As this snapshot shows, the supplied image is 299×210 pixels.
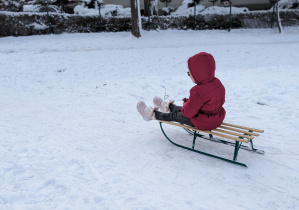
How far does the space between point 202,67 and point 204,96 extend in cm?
39

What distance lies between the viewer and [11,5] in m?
17.3

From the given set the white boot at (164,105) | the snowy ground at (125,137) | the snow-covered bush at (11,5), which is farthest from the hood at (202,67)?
the snow-covered bush at (11,5)

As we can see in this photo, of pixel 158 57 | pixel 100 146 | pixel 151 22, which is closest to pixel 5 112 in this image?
pixel 100 146

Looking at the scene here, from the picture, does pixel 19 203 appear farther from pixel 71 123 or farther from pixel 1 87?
pixel 1 87

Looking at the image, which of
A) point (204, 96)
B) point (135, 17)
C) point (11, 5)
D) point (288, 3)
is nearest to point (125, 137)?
point (204, 96)

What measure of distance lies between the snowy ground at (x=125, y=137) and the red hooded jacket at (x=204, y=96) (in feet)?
1.92

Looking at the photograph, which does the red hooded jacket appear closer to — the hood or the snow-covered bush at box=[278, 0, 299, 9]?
the hood

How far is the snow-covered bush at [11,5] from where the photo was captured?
16.9 metres

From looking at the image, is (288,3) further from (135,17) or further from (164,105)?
(164,105)

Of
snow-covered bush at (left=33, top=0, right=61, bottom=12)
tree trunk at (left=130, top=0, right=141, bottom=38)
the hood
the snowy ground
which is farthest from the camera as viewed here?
snow-covered bush at (left=33, top=0, right=61, bottom=12)

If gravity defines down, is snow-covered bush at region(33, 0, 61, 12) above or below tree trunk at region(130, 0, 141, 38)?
above

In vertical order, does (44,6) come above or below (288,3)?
above

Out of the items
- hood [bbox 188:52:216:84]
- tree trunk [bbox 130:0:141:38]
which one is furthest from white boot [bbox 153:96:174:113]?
tree trunk [bbox 130:0:141:38]

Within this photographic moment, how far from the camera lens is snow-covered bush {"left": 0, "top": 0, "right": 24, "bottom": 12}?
1689 centimetres
